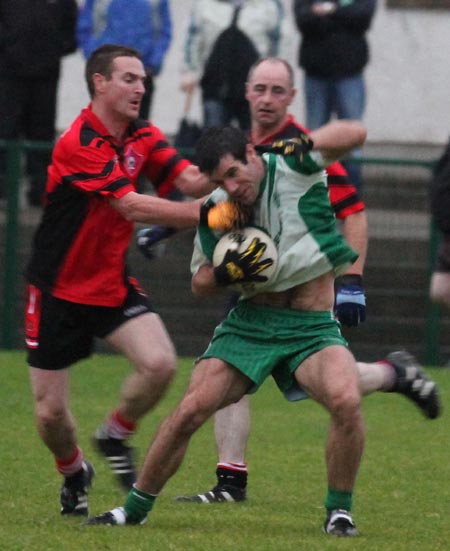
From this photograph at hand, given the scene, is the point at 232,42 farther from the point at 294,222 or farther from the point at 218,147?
the point at 218,147

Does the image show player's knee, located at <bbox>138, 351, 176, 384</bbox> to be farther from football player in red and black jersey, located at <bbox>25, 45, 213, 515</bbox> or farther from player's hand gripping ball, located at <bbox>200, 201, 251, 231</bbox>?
player's hand gripping ball, located at <bbox>200, 201, 251, 231</bbox>

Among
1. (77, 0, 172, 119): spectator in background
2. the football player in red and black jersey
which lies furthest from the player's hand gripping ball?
(77, 0, 172, 119): spectator in background

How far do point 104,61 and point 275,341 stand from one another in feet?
5.17

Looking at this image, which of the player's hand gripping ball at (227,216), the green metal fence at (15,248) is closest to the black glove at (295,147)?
the player's hand gripping ball at (227,216)

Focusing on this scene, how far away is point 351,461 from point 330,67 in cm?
719

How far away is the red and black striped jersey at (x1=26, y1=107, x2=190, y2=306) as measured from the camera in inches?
316

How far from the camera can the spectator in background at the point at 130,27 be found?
45.9 ft

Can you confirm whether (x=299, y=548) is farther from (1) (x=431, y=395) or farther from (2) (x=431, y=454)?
(2) (x=431, y=454)

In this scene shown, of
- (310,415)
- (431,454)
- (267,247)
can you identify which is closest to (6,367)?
(310,415)

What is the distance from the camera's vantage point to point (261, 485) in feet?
30.2

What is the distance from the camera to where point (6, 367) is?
13.5 m

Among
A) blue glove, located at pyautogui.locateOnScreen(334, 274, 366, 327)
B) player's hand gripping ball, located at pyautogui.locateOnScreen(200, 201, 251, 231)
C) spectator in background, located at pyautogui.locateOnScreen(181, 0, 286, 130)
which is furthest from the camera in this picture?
spectator in background, located at pyautogui.locateOnScreen(181, 0, 286, 130)

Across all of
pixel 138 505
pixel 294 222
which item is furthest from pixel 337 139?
pixel 138 505

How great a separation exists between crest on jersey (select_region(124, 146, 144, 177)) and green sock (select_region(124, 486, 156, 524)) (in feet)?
5.04
